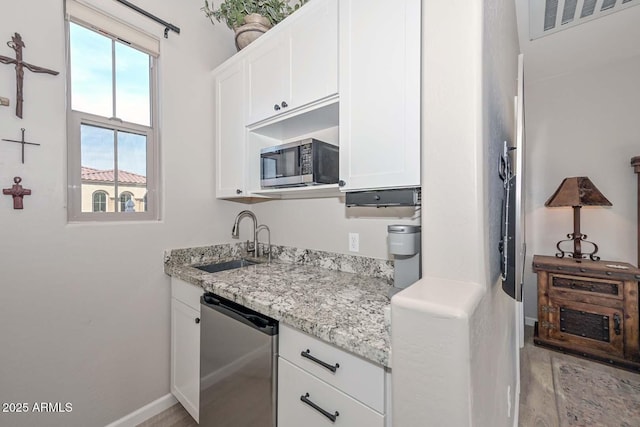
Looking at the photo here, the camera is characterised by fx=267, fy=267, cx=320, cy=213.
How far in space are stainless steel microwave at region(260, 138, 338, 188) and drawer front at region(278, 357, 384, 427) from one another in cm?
90

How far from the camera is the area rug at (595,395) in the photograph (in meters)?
1.69

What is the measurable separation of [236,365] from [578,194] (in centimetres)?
319

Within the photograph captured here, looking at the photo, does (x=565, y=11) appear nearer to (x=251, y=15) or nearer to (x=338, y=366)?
(x=251, y=15)

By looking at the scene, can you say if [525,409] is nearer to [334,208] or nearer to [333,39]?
[334,208]

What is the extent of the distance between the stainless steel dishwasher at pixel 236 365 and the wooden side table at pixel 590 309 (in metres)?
2.71

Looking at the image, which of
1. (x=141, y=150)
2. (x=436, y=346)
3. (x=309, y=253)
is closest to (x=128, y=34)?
(x=141, y=150)

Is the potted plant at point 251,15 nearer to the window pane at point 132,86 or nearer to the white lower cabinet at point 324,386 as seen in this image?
the window pane at point 132,86

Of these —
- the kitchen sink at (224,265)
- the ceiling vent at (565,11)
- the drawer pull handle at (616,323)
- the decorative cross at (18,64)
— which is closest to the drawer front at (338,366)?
the kitchen sink at (224,265)

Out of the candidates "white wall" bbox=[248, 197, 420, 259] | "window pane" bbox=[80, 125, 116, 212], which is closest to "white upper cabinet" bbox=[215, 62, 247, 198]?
"white wall" bbox=[248, 197, 420, 259]

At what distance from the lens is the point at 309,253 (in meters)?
1.96

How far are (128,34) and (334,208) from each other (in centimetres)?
168

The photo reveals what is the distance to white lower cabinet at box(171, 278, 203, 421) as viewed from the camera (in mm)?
1573

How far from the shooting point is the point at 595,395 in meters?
1.92

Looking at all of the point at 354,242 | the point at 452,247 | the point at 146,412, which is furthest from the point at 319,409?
the point at 146,412
